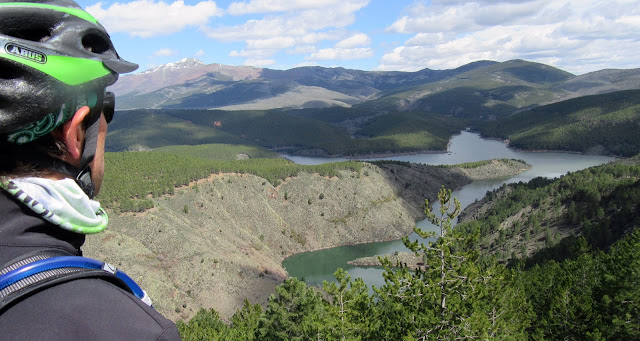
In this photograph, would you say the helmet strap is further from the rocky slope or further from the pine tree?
the rocky slope

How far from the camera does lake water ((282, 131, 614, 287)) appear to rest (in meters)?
67.9

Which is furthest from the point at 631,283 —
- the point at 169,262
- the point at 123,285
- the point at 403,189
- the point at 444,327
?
the point at 403,189

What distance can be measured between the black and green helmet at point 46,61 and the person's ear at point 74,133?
0.21 feet

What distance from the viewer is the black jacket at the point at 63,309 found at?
72.7 inches

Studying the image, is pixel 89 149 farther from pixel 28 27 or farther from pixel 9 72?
pixel 28 27

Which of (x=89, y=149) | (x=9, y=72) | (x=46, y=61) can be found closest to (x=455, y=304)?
(x=89, y=149)

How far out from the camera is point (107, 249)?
46.9 metres

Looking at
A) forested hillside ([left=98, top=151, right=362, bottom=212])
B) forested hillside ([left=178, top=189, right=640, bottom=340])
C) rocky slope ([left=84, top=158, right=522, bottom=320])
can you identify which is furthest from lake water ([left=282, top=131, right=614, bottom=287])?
forested hillside ([left=178, top=189, right=640, bottom=340])

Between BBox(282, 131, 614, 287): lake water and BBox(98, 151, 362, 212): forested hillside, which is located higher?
BBox(98, 151, 362, 212): forested hillside

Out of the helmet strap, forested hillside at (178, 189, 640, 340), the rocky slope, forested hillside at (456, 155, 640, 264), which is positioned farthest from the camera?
forested hillside at (456, 155, 640, 264)

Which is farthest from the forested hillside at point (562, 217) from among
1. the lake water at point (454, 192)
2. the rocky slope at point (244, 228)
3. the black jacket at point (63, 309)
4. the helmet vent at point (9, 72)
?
the helmet vent at point (9, 72)

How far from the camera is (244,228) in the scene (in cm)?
7262

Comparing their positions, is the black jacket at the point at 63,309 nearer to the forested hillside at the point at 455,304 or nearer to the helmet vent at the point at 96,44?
the helmet vent at the point at 96,44

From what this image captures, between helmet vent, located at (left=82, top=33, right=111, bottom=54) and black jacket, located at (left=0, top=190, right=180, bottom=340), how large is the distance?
4.27ft
